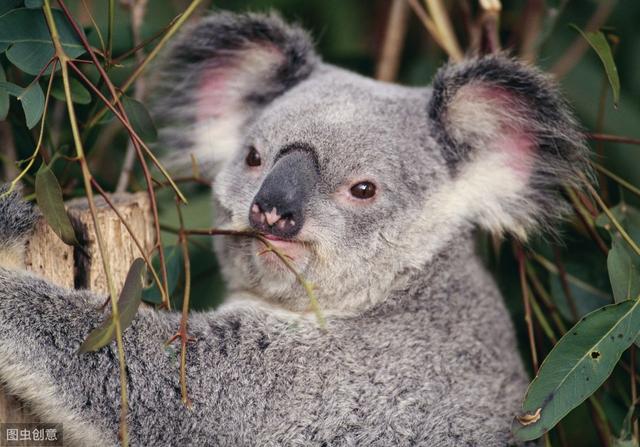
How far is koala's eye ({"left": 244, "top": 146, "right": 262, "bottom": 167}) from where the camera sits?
3.05m

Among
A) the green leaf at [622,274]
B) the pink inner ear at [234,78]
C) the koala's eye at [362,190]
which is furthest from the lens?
the pink inner ear at [234,78]

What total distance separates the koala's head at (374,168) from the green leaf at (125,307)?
0.57 m

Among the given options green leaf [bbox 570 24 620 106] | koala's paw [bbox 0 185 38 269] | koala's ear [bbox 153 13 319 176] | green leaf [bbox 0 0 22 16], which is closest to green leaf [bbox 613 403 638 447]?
green leaf [bbox 570 24 620 106]

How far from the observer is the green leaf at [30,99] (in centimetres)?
232

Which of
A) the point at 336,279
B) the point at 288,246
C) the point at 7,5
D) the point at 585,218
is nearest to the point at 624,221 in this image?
the point at 585,218

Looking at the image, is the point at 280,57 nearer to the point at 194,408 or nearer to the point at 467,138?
the point at 467,138

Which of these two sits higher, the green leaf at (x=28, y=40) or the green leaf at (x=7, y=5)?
the green leaf at (x=7, y=5)

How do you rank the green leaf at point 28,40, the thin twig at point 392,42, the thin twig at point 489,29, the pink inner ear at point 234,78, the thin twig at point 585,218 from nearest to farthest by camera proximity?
the green leaf at point 28,40 < the thin twig at point 585,218 < the pink inner ear at point 234,78 < the thin twig at point 489,29 < the thin twig at point 392,42

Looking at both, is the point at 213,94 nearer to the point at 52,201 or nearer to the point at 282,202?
the point at 282,202

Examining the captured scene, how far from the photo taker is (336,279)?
284cm

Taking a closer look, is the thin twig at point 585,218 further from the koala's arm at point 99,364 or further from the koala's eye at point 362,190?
the koala's arm at point 99,364

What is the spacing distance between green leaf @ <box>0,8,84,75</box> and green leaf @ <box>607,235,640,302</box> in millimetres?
1865

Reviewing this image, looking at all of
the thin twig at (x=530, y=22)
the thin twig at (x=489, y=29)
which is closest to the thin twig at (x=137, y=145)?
the thin twig at (x=489, y=29)

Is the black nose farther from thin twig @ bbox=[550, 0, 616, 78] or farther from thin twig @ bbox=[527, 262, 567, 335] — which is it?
thin twig @ bbox=[550, 0, 616, 78]
